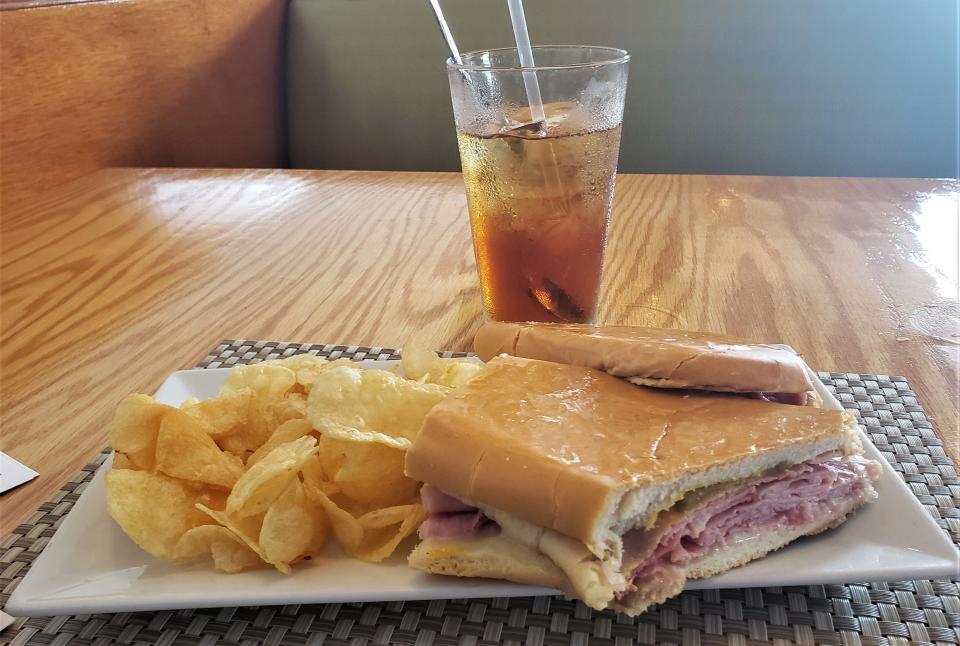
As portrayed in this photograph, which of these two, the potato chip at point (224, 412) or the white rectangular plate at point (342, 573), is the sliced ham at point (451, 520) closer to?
the white rectangular plate at point (342, 573)

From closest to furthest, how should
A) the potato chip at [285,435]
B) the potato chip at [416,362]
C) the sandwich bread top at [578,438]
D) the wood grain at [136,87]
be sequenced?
the sandwich bread top at [578,438]
the potato chip at [285,435]
the potato chip at [416,362]
the wood grain at [136,87]

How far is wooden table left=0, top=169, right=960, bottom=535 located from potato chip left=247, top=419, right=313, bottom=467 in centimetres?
30

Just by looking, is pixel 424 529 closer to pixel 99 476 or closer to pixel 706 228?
pixel 99 476

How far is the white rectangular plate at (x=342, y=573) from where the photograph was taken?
29.3 inches

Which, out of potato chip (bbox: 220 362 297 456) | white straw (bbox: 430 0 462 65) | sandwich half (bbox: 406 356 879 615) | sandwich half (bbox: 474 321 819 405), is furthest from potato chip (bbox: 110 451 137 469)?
white straw (bbox: 430 0 462 65)

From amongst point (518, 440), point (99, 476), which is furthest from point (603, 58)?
point (99, 476)

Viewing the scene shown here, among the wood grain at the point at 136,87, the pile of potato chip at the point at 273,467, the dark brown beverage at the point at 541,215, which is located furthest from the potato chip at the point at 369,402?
the wood grain at the point at 136,87

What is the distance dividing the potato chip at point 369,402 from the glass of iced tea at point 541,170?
32 cm

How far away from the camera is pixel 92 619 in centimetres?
79

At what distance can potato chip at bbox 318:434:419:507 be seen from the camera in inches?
34.2

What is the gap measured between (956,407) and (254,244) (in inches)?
56.9

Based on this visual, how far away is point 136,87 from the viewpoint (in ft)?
9.58

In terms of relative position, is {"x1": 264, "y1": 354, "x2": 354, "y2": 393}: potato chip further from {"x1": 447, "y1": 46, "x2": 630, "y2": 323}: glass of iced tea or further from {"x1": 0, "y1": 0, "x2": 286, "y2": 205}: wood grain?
{"x1": 0, "y1": 0, "x2": 286, "y2": 205}: wood grain

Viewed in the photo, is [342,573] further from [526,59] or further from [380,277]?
[380,277]
